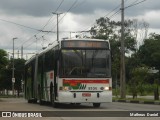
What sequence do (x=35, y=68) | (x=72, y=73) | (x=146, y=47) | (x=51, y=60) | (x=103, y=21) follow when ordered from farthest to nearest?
(x=146, y=47), (x=103, y=21), (x=35, y=68), (x=51, y=60), (x=72, y=73)

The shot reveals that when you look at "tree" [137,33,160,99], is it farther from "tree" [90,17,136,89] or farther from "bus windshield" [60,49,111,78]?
"bus windshield" [60,49,111,78]

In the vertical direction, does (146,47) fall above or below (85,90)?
above

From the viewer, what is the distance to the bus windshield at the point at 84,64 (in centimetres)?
2370

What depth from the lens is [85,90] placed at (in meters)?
23.9

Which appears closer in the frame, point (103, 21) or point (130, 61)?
point (103, 21)

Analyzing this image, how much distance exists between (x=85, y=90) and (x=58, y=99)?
53.3 inches

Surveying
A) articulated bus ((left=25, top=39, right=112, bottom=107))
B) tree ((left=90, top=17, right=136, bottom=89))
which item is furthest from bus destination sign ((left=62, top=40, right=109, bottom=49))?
tree ((left=90, top=17, right=136, bottom=89))

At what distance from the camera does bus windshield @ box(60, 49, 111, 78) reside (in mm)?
23703

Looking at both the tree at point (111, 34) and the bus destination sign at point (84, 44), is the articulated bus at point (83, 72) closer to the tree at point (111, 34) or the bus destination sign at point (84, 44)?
the bus destination sign at point (84, 44)

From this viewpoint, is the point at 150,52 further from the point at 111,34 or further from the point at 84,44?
the point at 84,44

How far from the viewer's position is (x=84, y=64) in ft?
78.0

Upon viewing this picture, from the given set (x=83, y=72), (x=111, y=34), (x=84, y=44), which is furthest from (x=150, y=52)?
(x=83, y=72)

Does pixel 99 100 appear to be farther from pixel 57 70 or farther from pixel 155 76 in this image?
pixel 155 76

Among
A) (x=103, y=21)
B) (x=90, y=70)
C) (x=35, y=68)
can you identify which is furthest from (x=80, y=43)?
(x=103, y=21)
